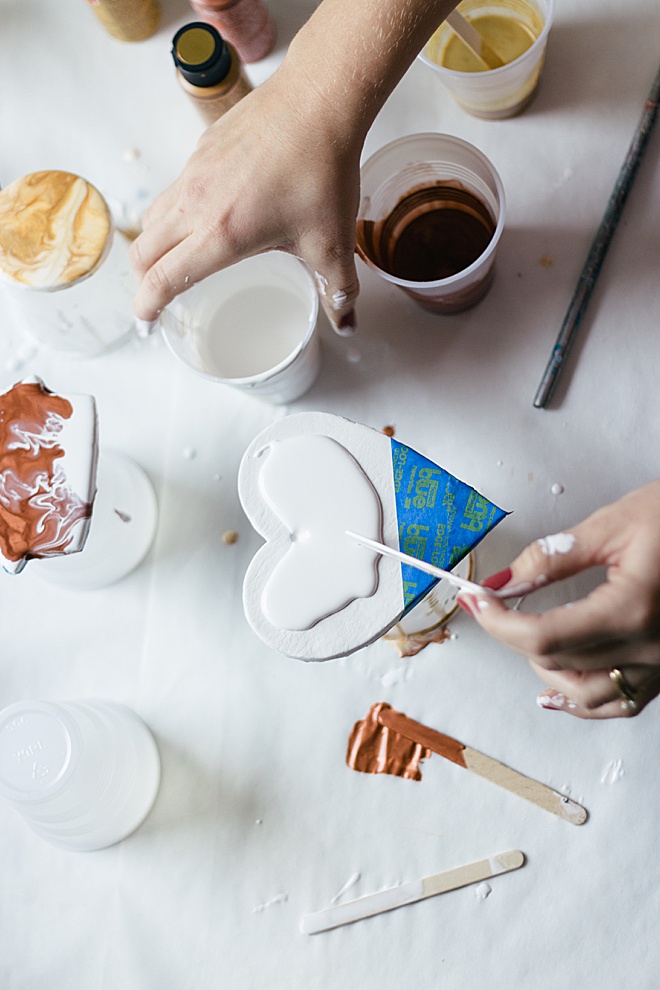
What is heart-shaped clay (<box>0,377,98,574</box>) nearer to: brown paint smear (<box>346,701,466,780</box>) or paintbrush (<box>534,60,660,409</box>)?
brown paint smear (<box>346,701,466,780</box>)

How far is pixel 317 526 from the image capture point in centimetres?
72

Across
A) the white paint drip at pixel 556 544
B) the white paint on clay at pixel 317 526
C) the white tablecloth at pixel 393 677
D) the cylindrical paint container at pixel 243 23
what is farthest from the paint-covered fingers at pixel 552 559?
the cylindrical paint container at pixel 243 23

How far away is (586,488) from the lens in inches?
34.2

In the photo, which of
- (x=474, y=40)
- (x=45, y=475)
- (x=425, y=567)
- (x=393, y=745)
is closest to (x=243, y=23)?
(x=474, y=40)

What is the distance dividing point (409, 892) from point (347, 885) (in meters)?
0.06

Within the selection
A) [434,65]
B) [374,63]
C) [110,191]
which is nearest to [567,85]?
[434,65]

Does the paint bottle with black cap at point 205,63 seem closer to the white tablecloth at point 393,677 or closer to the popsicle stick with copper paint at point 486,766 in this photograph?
the white tablecloth at point 393,677

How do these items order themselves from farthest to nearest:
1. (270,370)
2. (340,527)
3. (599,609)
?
1. (270,370)
2. (340,527)
3. (599,609)

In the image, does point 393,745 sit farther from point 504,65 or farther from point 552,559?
point 504,65

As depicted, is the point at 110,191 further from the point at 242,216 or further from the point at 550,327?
the point at 550,327

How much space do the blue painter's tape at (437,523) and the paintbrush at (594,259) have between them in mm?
226

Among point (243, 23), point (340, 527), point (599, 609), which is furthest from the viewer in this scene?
point (243, 23)

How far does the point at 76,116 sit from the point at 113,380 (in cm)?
31

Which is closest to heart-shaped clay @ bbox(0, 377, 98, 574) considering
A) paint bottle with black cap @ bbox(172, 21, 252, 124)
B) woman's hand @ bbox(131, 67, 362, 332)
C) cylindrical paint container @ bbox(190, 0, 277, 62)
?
woman's hand @ bbox(131, 67, 362, 332)
